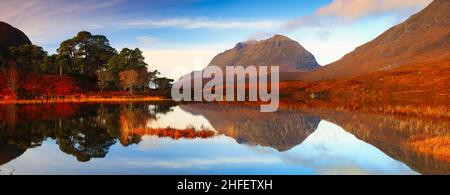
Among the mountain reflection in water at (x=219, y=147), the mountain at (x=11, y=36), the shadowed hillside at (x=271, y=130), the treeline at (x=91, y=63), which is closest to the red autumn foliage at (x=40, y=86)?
the treeline at (x=91, y=63)

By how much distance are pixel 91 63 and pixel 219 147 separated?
9750 cm

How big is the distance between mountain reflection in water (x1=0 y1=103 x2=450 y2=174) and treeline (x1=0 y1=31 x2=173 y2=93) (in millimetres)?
64416

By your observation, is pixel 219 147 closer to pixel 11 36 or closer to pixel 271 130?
pixel 271 130

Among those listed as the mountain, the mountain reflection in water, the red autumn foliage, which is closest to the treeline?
the red autumn foliage

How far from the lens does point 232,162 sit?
2419 cm

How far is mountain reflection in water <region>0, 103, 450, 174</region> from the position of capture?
22.5 m

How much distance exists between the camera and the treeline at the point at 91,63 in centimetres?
10906

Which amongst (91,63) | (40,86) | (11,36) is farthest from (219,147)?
(11,36)

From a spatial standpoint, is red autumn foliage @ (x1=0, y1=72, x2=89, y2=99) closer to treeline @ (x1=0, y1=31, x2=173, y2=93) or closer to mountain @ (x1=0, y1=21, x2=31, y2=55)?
treeline @ (x1=0, y1=31, x2=173, y2=93)

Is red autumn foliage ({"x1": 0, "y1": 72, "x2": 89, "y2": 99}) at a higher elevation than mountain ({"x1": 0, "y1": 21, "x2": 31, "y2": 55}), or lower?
lower

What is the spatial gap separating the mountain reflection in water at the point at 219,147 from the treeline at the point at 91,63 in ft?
211

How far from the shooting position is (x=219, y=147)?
29750 millimetres
